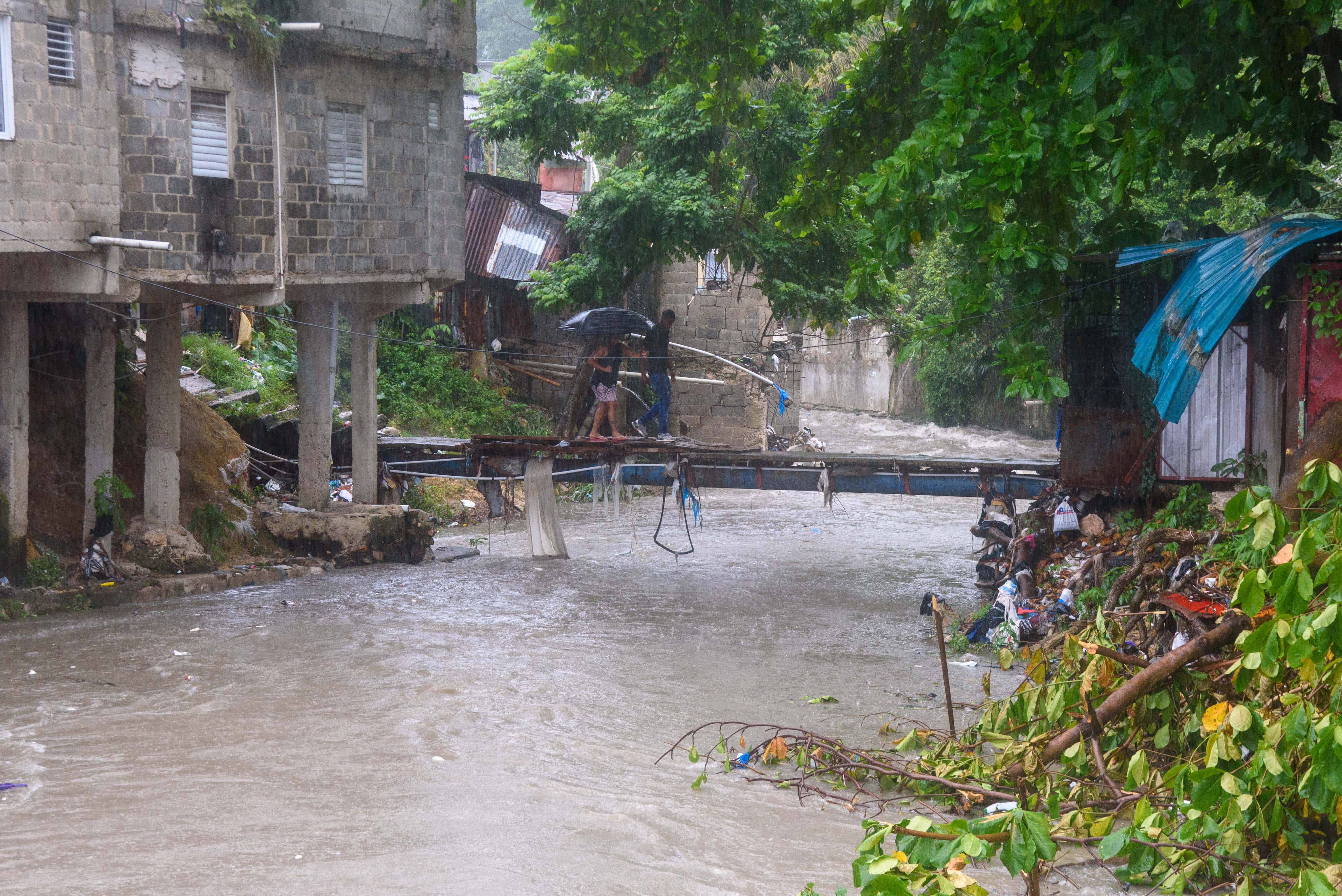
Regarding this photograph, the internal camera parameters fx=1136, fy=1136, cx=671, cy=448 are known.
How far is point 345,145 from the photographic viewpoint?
12969 millimetres

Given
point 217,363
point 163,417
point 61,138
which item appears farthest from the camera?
point 217,363

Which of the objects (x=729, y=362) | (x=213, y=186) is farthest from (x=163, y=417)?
(x=729, y=362)

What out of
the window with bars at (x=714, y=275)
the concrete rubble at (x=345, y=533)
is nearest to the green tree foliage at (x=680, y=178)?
the window with bars at (x=714, y=275)

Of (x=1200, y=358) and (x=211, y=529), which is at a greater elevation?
(x=1200, y=358)

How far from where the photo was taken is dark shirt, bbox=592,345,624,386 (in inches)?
566

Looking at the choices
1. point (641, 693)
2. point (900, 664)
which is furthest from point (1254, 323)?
point (641, 693)

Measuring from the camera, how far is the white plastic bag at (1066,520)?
1006 cm

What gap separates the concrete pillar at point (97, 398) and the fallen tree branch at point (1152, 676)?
10569mm

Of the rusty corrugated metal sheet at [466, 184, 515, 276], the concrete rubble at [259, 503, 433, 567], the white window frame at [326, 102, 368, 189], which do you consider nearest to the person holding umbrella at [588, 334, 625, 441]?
the concrete rubble at [259, 503, 433, 567]

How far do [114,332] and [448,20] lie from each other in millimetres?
5283

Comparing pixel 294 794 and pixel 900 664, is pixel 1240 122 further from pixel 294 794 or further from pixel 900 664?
pixel 294 794

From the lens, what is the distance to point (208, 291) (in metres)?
12.1

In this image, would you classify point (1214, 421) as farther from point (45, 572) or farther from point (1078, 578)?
point (45, 572)

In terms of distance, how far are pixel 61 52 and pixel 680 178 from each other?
27.5 feet
